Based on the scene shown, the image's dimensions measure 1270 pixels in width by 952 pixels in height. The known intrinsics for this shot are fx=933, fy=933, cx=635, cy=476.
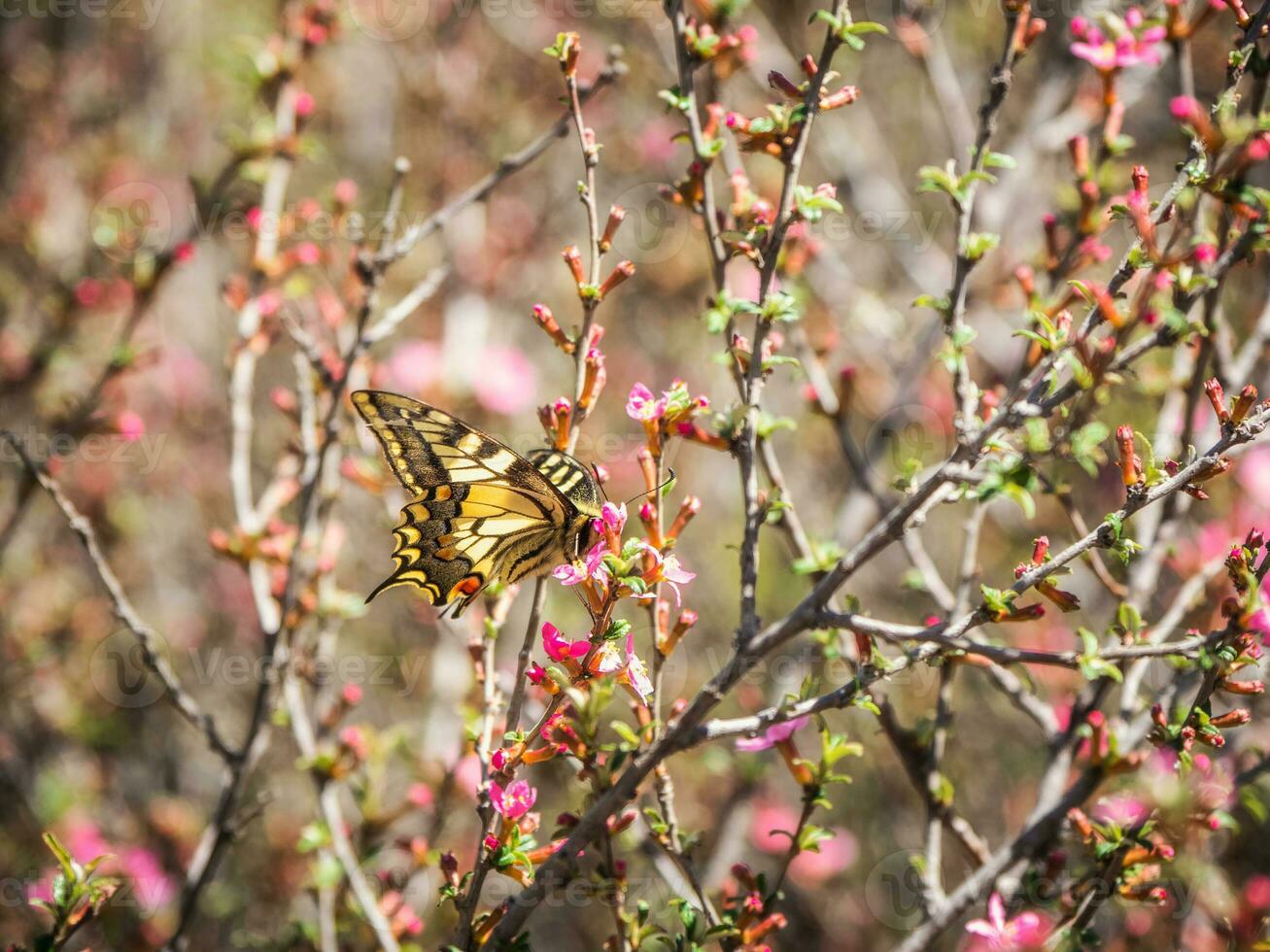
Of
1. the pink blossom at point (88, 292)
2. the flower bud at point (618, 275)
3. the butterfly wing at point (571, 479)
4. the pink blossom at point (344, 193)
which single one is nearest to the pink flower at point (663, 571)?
the butterfly wing at point (571, 479)

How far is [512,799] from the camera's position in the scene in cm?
189

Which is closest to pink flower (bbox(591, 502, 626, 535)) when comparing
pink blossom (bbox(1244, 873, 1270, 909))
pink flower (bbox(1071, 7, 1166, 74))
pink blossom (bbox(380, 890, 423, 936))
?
pink blossom (bbox(380, 890, 423, 936))

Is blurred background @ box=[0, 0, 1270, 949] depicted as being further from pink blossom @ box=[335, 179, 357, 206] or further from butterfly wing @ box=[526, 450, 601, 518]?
butterfly wing @ box=[526, 450, 601, 518]

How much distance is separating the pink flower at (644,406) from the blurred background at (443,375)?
4.54ft

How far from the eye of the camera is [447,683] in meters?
4.33

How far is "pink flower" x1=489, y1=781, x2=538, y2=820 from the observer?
1869 mm

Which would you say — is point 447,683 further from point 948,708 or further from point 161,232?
point 161,232

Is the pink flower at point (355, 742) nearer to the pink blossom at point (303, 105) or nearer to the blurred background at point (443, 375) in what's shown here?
the blurred background at point (443, 375)

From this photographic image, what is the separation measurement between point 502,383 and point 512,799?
360cm

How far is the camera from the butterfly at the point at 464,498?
7.47 feet

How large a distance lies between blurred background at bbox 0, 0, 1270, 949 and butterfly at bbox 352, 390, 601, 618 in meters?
0.74

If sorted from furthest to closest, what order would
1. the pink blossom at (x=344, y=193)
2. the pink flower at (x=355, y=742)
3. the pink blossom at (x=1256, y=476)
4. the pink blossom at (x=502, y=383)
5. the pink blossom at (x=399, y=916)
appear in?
the pink blossom at (x=502, y=383)
the pink blossom at (x=1256, y=476)
the pink blossom at (x=344, y=193)
the pink flower at (x=355, y=742)
the pink blossom at (x=399, y=916)

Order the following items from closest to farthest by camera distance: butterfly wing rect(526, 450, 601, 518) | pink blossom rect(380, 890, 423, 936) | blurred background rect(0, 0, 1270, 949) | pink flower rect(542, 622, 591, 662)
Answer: pink flower rect(542, 622, 591, 662), butterfly wing rect(526, 450, 601, 518), pink blossom rect(380, 890, 423, 936), blurred background rect(0, 0, 1270, 949)

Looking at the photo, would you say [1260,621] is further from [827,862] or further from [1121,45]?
[827,862]
